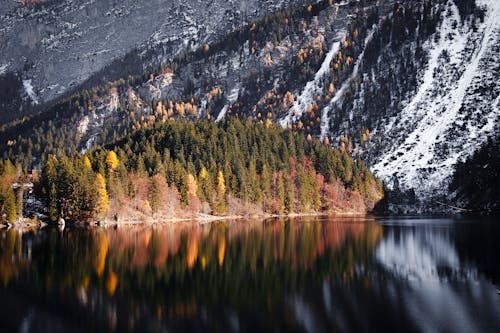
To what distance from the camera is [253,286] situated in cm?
3866

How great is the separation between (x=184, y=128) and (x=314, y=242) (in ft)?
323

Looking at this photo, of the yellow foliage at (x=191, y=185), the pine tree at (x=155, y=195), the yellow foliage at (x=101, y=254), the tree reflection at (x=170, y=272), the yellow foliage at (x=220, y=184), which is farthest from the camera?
the yellow foliage at (x=220, y=184)

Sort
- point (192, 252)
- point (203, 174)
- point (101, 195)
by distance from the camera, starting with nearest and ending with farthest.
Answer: point (192, 252)
point (101, 195)
point (203, 174)

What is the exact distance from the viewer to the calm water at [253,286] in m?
28.9

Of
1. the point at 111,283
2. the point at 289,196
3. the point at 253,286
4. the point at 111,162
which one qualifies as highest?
the point at 111,162

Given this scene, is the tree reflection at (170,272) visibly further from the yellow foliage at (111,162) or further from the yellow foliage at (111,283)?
the yellow foliage at (111,162)

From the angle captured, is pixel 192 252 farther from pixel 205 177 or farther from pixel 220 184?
pixel 220 184

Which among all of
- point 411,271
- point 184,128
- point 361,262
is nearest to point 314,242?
point 361,262

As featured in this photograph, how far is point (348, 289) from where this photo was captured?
37000 millimetres

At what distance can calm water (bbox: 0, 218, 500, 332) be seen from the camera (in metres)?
28.9

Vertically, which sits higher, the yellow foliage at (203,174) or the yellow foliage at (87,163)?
the yellow foliage at (87,163)


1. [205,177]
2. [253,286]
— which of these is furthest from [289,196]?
[253,286]

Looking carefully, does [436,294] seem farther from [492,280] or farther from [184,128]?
[184,128]

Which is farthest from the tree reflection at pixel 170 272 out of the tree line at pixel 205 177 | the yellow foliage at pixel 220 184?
the yellow foliage at pixel 220 184
